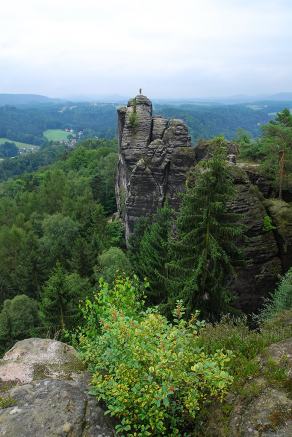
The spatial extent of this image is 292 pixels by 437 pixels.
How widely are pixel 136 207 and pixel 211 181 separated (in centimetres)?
2653

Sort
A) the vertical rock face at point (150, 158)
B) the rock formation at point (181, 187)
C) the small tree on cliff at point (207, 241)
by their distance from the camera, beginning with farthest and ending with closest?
the vertical rock face at point (150, 158), the rock formation at point (181, 187), the small tree on cliff at point (207, 241)

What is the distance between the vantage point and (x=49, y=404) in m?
8.33

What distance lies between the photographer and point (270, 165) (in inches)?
1201

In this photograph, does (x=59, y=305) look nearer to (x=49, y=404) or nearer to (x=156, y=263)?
(x=156, y=263)

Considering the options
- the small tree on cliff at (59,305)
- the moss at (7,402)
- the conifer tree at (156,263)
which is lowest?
the small tree on cliff at (59,305)

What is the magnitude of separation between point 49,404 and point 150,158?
3560cm

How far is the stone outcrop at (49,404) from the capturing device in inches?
308

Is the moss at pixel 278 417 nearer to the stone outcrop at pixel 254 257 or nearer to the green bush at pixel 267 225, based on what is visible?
the stone outcrop at pixel 254 257

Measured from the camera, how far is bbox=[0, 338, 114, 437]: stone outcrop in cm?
782

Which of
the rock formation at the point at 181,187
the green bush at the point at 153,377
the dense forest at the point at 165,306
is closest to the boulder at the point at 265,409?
the dense forest at the point at 165,306

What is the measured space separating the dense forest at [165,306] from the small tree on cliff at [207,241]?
50mm

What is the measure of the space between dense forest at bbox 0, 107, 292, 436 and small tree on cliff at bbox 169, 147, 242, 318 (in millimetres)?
50

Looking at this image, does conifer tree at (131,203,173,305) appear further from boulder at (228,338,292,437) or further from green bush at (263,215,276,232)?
boulder at (228,338,292,437)

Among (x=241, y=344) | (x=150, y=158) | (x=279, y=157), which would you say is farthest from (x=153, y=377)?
(x=150, y=158)
